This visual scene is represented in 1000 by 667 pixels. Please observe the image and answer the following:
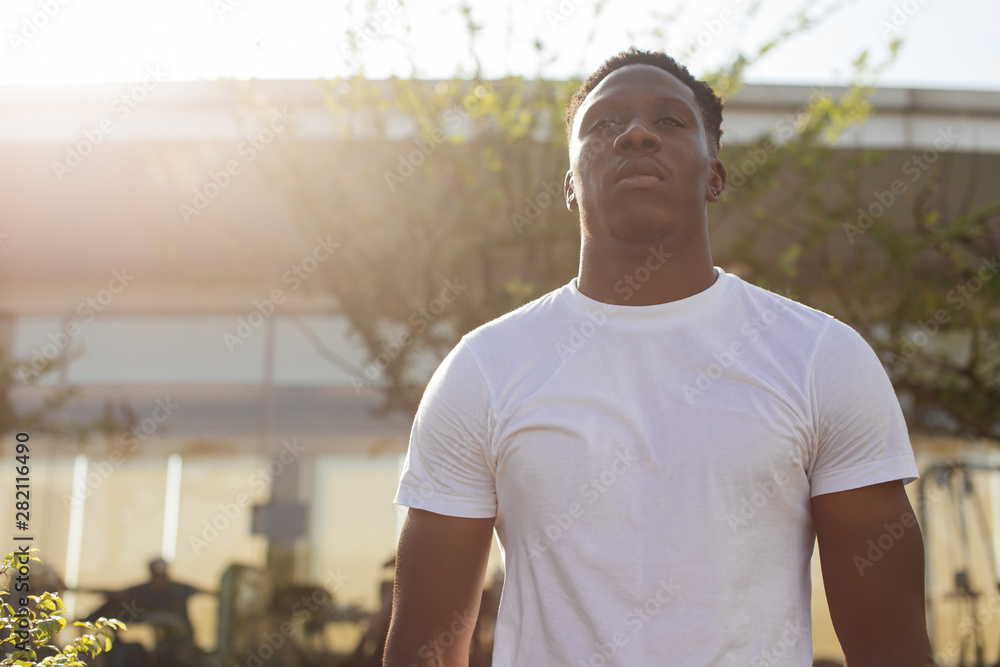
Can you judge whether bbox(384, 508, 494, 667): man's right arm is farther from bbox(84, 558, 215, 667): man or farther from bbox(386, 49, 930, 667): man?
bbox(84, 558, 215, 667): man

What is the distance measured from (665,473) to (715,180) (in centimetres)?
83

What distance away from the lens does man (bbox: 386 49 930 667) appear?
163cm

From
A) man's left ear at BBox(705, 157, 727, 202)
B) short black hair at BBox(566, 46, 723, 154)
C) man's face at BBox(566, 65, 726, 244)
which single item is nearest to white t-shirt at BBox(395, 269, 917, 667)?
man's face at BBox(566, 65, 726, 244)

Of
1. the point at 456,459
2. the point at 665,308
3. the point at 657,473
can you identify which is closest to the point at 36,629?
the point at 456,459

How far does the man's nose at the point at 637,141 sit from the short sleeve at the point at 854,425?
58cm

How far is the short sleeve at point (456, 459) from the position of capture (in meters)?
1.83

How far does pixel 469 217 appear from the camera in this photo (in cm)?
496

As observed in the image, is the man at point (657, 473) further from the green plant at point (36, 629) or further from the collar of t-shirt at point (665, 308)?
the green plant at point (36, 629)

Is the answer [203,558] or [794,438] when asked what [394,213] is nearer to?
[794,438]

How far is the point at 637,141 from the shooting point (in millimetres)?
1962

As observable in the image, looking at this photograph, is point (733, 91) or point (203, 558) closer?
point (733, 91)

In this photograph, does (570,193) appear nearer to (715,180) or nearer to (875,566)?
(715,180)

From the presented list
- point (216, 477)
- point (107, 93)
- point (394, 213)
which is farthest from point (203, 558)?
point (394, 213)

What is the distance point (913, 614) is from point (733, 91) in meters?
3.85
